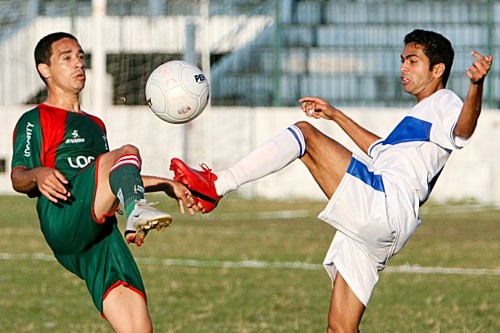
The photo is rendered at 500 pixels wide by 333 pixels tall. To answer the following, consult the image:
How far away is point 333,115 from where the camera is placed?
701 centimetres

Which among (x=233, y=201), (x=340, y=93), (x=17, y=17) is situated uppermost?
(x=17, y=17)

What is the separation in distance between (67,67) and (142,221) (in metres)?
1.84

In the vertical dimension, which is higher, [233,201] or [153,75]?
[153,75]

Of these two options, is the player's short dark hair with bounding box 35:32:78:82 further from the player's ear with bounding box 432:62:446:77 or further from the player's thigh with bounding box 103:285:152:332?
the player's ear with bounding box 432:62:446:77

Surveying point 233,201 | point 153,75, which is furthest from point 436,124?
point 233,201

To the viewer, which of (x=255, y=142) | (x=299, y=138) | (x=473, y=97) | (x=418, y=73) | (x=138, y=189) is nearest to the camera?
(x=138, y=189)

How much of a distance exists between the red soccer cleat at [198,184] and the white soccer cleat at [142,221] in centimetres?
62

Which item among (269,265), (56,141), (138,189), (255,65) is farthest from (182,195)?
(255,65)

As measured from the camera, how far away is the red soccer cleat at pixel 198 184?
235 inches

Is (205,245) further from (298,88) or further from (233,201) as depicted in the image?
(298,88)

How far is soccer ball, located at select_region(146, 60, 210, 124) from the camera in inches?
273

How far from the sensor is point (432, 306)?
33.4 feet

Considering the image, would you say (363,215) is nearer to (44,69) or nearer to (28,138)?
(28,138)

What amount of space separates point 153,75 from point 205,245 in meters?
7.98
